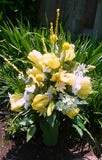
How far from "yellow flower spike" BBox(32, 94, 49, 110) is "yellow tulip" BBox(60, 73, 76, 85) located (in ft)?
0.51

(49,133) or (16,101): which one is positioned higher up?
(16,101)

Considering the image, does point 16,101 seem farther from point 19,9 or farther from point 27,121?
point 19,9

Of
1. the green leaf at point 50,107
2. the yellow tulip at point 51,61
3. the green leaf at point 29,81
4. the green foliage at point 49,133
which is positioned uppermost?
the yellow tulip at point 51,61

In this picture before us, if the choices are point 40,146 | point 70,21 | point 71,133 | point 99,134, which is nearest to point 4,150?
point 40,146

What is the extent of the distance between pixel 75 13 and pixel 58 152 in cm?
207

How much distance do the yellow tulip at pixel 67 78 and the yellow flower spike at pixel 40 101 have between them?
0.16m

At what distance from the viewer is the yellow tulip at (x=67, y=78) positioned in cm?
132

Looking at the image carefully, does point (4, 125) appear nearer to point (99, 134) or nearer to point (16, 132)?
point (16, 132)

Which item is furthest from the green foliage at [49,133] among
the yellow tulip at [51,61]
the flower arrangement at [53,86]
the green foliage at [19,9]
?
the green foliage at [19,9]

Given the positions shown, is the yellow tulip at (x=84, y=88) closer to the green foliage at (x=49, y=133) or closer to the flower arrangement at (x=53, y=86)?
the flower arrangement at (x=53, y=86)

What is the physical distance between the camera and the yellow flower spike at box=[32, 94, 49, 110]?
133 centimetres

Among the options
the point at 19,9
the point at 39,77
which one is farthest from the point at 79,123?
the point at 19,9

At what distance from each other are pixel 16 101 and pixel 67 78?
15.5 inches

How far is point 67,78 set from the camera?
1.33 m
